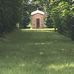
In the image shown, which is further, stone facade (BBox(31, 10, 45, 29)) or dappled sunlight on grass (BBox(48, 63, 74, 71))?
stone facade (BBox(31, 10, 45, 29))

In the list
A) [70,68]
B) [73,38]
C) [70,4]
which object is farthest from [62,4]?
[70,68]

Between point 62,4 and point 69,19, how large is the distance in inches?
481

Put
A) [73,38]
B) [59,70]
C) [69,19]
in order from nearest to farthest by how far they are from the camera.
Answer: [59,70], [73,38], [69,19]

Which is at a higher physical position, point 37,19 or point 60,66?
point 60,66

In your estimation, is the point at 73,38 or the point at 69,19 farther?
the point at 69,19

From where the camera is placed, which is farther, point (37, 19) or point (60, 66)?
point (37, 19)

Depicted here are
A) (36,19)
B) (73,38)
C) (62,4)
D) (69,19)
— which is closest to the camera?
(62,4)

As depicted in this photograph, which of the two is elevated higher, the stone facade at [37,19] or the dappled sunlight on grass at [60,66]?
the dappled sunlight on grass at [60,66]

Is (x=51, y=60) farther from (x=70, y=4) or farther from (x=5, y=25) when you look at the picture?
(x=5, y=25)

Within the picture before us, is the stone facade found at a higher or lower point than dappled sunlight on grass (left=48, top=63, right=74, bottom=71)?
lower

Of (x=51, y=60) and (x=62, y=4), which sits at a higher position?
(x=62, y=4)

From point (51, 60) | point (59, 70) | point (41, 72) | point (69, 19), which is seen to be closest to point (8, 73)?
point (41, 72)

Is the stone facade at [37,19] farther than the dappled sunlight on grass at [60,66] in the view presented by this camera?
Yes

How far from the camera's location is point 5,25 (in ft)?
126
